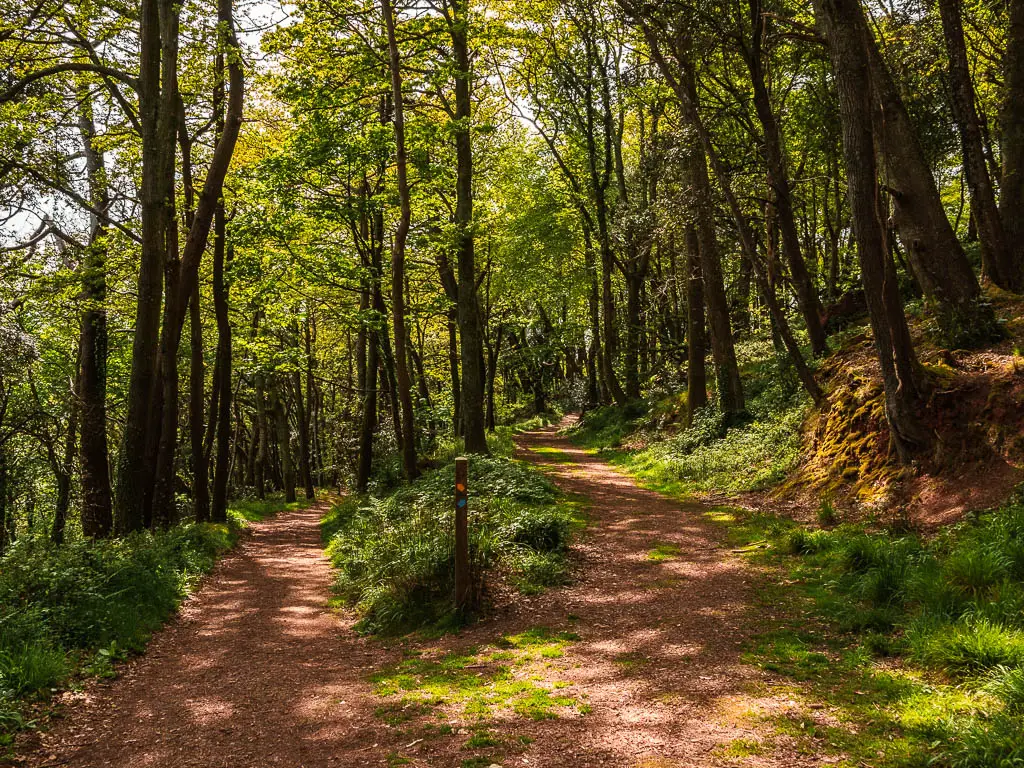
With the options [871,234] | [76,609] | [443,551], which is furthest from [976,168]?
[76,609]

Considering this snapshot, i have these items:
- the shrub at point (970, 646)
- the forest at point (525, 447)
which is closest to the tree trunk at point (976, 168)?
the forest at point (525, 447)

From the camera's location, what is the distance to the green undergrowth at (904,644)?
3.70 meters

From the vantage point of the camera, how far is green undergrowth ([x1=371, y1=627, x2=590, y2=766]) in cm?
454

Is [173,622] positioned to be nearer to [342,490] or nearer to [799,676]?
[799,676]

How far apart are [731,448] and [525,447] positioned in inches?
459

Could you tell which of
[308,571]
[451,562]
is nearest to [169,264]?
[308,571]

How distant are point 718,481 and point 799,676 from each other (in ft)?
26.3

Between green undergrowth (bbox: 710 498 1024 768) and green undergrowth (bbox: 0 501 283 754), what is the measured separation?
5.73 metres

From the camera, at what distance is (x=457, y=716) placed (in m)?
4.81

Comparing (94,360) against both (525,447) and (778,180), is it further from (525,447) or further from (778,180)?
(778,180)

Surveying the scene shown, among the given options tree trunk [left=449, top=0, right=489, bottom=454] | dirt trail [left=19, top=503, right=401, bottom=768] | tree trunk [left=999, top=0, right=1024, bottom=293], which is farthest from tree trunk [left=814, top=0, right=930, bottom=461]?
tree trunk [left=449, top=0, right=489, bottom=454]

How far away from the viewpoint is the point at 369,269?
54.5ft

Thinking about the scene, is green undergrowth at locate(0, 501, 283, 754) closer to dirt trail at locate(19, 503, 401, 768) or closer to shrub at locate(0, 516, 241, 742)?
shrub at locate(0, 516, 241, 742)

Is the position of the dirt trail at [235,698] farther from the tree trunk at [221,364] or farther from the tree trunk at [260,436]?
the tree trunk at [260,436]
